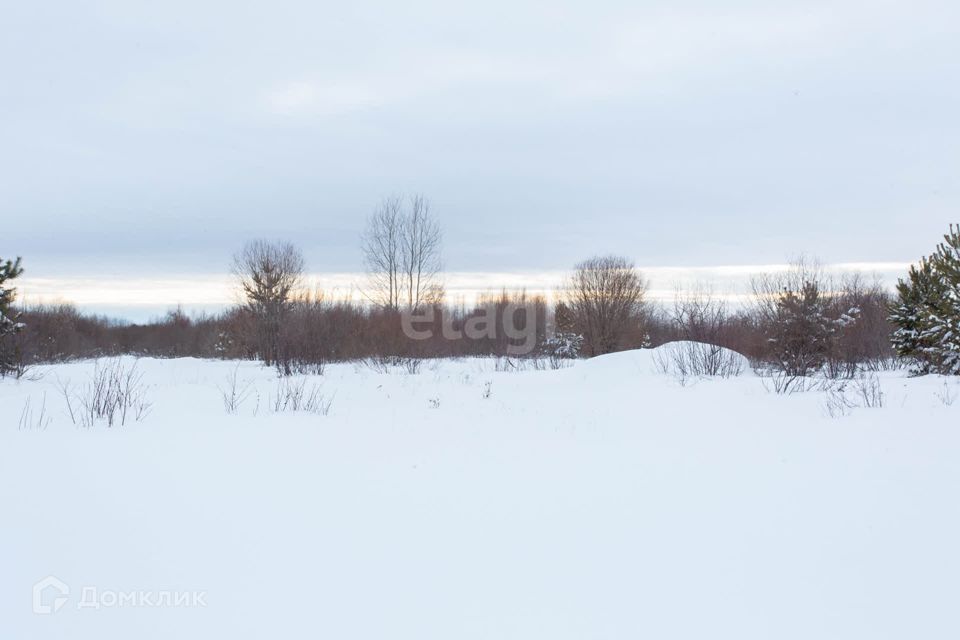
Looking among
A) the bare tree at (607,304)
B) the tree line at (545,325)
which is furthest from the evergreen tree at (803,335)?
the bare tree at (607,304)

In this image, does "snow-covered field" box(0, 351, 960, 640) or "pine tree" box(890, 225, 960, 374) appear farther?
"pine tree" box(890, 225, 960, 374)

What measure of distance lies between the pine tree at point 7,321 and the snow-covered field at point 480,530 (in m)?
11.0

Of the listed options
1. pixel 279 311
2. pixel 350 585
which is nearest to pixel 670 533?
pixel 350 585

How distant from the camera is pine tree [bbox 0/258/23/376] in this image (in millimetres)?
16828

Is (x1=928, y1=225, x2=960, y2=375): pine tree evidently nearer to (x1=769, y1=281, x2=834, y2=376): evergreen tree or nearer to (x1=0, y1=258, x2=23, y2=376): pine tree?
(x1=769, y1=281, x2=834, y2=376): evergreen tree

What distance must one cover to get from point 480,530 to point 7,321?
736 inches

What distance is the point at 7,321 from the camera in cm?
1733

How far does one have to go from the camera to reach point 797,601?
351 centimetres

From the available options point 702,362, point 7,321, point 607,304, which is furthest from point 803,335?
point 7,321

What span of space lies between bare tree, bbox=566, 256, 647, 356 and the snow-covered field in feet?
67.4

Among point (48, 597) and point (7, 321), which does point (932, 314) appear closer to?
point (48, 597)

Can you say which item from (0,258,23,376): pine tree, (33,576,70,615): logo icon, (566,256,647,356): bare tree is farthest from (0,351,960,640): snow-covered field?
(566,256,647,356): bare tree

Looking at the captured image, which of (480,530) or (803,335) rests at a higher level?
(803,335)

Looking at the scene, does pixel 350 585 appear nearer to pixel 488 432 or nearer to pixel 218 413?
pixel 488 432
